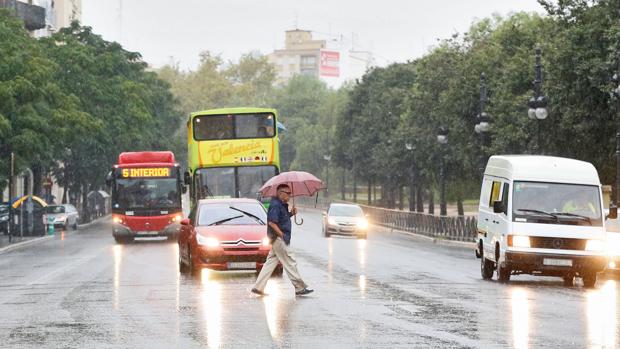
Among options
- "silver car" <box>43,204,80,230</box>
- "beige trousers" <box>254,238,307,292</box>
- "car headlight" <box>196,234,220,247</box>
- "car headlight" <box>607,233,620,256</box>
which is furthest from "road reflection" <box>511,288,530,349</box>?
"silver car" <box>43,204,80,230</box>

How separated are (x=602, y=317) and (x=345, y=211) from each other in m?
39.4

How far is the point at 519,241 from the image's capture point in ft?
79.5

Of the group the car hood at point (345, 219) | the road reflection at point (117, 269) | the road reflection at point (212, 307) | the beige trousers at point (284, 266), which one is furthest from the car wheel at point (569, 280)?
the car hood at point (345, 219)

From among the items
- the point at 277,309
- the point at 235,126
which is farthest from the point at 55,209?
the point at 277,309

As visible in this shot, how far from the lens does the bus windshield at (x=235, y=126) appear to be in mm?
39688

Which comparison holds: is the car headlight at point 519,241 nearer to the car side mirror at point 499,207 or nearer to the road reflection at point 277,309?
the car side mirror at point 499,207

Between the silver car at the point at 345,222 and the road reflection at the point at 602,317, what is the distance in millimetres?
30824

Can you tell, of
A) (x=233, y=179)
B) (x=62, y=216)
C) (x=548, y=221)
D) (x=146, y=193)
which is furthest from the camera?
(x=62, y=216)

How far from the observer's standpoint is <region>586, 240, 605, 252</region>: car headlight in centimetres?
2414

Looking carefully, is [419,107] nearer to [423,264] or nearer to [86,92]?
[86,92]

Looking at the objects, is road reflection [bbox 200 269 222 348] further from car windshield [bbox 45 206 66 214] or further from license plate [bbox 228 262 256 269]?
car windshield [bbox 45 206 66 214]

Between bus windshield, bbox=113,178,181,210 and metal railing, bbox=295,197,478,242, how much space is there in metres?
5.31

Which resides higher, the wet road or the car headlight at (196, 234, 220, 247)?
the car headlight at (196, 234, 220, 247)

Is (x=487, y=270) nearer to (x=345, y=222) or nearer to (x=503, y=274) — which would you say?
(x=503, y=274)
